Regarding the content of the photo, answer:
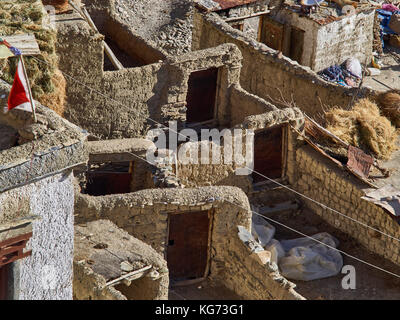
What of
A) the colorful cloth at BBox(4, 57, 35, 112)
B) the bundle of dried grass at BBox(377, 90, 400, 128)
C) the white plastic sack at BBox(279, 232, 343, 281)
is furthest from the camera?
the bundle of dried grass at BBox(377, 90, 400, 128)

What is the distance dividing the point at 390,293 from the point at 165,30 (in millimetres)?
11588

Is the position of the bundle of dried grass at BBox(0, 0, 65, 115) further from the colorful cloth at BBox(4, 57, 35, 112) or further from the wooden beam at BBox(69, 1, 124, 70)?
the colorful cloth at BBox(4, 57, 35, 112)

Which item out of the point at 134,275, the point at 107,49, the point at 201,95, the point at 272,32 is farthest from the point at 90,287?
the point at 272,32

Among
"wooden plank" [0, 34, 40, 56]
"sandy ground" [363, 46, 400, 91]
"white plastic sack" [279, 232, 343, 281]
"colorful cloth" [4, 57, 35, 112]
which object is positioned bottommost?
"sandy ground" [363, 46, 400, 91]

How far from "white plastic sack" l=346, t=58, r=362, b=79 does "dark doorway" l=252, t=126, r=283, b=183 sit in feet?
19.7

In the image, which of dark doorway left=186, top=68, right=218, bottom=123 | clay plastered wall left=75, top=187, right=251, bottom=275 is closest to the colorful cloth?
clay plastered wall left=75, top=187, right=251, bottom=275

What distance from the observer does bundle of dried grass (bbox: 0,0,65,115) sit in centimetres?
1819

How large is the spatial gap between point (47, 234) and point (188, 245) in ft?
17.5

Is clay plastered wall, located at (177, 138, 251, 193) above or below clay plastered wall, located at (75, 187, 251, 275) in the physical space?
below

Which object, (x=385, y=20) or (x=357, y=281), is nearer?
(x=357, y=281)

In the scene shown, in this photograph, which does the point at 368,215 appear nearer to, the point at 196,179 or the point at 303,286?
the point at 303,286

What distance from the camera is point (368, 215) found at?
1919cm

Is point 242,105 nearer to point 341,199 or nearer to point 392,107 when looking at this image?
point 341,199

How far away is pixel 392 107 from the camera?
858 inches
